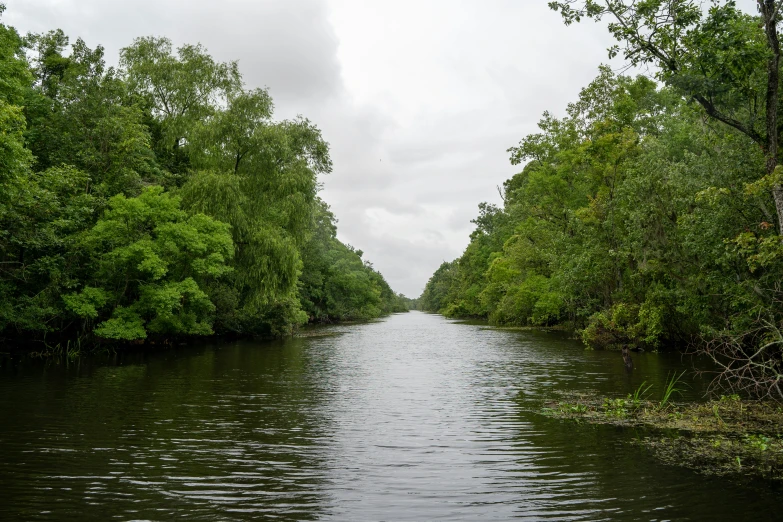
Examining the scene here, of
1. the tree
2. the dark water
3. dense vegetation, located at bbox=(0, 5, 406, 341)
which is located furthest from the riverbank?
the tree

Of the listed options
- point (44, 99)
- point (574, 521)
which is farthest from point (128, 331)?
point (574, 521)

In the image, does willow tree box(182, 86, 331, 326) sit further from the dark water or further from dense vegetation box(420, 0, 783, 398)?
dense vegetation box(420, 0, 783, 398)

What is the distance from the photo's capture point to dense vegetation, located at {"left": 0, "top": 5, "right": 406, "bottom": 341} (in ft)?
81.3

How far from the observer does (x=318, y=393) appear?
17344 millimetres

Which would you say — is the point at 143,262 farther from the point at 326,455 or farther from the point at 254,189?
the point at 326,455

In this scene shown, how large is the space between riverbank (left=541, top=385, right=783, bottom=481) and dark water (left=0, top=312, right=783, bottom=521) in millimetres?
663

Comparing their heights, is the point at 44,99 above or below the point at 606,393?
above

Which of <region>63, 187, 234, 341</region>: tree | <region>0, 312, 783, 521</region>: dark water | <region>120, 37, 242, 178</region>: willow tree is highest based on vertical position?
<region>120, 37, 242, 178</region>: willow tree

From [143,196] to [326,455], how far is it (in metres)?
21.8

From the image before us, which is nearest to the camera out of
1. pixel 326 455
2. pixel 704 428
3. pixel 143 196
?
pixel 326 455

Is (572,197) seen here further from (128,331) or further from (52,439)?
(52,439)

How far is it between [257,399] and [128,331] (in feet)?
45.6

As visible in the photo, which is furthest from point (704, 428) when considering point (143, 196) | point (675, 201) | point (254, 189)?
point (254, 189)

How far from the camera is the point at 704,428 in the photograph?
11.5m
